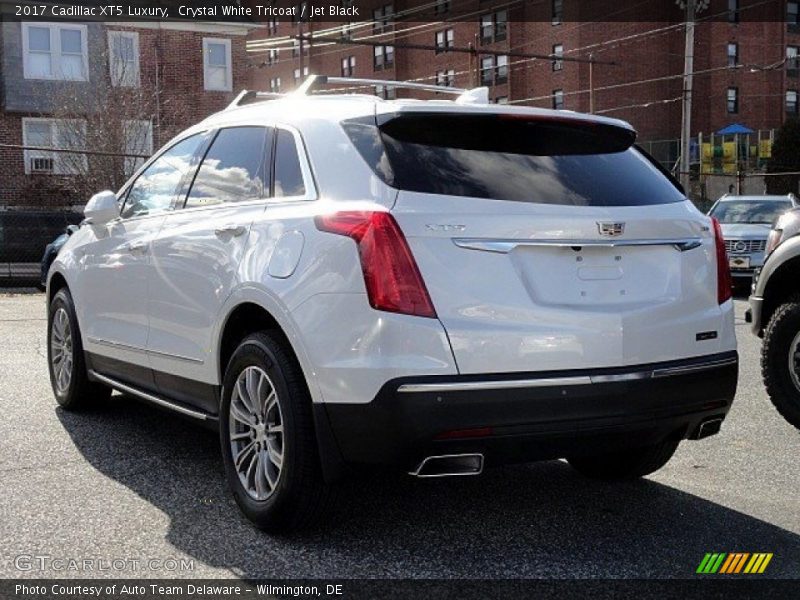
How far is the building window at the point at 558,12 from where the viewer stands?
53.1 metres

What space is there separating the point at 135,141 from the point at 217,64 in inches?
257

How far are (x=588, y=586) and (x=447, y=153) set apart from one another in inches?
68.5

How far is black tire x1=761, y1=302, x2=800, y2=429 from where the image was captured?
6.14 metres

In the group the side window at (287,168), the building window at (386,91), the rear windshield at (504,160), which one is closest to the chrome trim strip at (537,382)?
the rear windshield at (504,160)

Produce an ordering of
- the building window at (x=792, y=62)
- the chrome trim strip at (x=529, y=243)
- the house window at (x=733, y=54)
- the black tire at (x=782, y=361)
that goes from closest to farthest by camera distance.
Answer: the chrome trim strip at (x=529, y=243) < the black tire at (x=782, y=361) < the house window at (x=733, y=54) < the building window at (x=792, y=62)

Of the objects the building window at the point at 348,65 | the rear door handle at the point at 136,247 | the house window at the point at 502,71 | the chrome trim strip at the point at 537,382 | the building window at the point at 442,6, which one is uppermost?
the building window at the point at 442,6

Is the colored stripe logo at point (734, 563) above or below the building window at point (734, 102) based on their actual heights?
below

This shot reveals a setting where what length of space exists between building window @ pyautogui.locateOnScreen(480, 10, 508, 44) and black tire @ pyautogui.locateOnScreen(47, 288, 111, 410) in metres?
52.8

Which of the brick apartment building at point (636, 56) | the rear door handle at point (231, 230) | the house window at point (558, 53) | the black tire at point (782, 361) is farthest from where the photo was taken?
the house window at point (558, 53)

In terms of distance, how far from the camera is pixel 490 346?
3.53 m

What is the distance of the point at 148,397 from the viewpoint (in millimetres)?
5238

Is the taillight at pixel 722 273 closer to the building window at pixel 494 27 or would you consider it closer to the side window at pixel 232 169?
the side window at pixel 232 169

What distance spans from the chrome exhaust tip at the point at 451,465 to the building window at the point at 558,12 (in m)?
52.6

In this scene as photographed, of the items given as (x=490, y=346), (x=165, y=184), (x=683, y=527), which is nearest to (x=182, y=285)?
(x=165, y=184)
